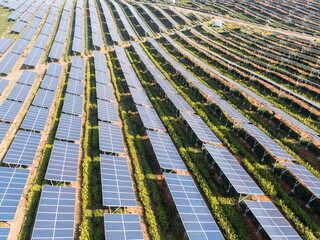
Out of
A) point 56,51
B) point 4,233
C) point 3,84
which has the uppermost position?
point 56,51

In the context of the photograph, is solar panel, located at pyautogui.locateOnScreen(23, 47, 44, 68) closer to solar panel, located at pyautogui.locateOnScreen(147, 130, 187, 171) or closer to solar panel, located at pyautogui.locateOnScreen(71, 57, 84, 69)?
solar panel, located at pyautogui.locateOnScreen(71, 57, 84, 69)

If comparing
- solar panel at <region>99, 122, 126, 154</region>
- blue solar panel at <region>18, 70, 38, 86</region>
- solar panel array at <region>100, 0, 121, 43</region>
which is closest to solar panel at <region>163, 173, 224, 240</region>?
solar panel at <region>99, 122, 126, 154</region>

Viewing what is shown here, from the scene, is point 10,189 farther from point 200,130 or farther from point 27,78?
point 27,78

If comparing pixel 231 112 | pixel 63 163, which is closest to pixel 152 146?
pixel 63 163

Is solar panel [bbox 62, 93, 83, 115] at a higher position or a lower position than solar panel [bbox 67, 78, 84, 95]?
lower

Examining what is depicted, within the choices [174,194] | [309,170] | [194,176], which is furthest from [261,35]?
[174,194]

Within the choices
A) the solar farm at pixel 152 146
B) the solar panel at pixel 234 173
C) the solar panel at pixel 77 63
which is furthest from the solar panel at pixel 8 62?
the solar panel at pixel 234 173

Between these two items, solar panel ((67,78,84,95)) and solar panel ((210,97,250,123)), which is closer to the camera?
solar panel ((210,97,250,123))
